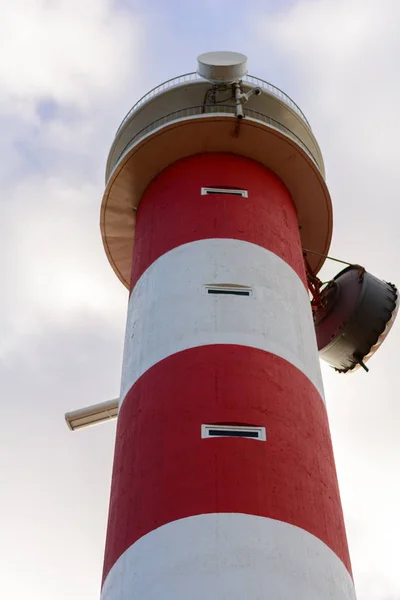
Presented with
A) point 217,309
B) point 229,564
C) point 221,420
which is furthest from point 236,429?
point 217,309

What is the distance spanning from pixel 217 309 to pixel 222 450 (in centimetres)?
240

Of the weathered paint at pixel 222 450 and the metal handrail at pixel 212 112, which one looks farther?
the metal handrail at pixel 212 112

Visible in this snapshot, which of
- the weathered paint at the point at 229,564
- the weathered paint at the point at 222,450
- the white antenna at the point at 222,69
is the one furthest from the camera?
the white antenna at the point at 222,69

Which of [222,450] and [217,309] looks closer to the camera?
[222,450]

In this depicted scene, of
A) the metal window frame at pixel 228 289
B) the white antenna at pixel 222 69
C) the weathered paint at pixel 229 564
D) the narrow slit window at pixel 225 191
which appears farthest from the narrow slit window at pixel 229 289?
the white antenna at pixel 222 69

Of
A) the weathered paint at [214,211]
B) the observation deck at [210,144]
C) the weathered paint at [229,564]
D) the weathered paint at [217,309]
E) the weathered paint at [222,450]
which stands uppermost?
the observation deck at [210,144]

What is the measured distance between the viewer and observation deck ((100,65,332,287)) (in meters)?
13.9

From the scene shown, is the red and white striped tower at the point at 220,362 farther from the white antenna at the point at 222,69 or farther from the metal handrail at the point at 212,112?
the white antenna at the point at 222,69

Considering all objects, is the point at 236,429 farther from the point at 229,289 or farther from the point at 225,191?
the point at 225,191

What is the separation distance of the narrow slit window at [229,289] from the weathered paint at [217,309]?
8 centimetres

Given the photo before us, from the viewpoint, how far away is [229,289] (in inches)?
448

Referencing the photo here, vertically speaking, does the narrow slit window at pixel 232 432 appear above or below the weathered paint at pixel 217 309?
below

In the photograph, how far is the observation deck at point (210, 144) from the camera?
13.9 metres

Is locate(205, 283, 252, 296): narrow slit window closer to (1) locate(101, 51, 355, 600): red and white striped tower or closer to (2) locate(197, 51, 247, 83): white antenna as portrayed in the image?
(1) locate(101, 51, 355, 600): red and white striped tower
